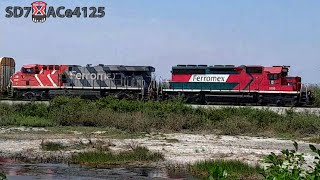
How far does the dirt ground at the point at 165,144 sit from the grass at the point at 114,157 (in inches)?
24.7

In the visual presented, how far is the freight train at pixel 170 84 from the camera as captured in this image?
4341 centimetres

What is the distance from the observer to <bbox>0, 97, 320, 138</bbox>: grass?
1168 inches

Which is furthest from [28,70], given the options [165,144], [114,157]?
[114,157]

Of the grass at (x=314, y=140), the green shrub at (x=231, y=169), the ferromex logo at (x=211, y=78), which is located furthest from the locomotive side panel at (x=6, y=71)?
the green shrub at (x=231, y=169)

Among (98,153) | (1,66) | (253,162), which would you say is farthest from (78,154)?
(1,66)

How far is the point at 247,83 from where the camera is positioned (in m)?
44.0

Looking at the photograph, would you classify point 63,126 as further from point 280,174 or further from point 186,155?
point 280,174

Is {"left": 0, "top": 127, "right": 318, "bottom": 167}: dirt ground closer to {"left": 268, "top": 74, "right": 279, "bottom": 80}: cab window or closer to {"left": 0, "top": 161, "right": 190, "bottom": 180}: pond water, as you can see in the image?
{"left": 0, "top": 161, "right": 190, "bottom": 180}: pond water

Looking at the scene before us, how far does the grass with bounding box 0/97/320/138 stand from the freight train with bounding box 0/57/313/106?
10.2 m

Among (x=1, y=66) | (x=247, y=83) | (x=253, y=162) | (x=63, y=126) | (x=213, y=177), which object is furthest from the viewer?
(x=1, y=66)

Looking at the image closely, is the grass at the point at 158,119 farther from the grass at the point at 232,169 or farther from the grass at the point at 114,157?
the grass at the point at 232,169

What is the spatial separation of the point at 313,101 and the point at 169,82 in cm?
1218

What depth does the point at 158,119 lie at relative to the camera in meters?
30.8

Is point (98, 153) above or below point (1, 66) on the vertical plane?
below
